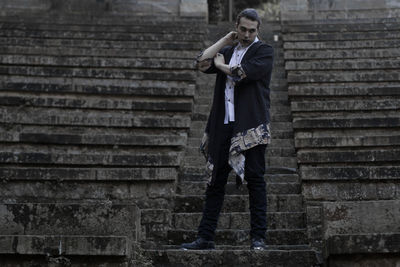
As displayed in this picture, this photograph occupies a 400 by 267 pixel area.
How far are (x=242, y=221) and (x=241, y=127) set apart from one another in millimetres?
1282

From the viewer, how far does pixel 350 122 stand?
8047 millimetres

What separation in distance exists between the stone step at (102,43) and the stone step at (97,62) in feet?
3.57

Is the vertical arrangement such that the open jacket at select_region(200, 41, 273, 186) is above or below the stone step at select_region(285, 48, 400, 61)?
below

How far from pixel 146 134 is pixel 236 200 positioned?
2.17 m

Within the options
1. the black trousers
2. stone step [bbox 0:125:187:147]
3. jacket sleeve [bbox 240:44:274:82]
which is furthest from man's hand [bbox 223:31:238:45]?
stone step [bbox 0:125:187:147]

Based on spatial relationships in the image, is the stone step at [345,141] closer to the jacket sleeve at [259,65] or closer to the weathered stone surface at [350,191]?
the weathered stone surface at [350,191]

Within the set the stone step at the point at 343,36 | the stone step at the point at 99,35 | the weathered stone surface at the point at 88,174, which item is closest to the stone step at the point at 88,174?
the weathered stone surface at the point at 88,174

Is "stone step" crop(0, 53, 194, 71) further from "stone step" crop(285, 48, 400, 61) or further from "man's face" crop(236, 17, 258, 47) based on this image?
"man's face" crop(236, 17, 258, 47)

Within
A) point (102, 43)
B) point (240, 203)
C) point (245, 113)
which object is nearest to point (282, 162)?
point (240, 203)

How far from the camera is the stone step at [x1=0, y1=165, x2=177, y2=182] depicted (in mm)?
6836

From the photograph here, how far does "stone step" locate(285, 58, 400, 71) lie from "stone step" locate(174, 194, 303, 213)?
13.7 feet

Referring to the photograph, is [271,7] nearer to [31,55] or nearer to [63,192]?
[31,55]

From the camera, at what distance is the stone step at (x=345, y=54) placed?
10.8m

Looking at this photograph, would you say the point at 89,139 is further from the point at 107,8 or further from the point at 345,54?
the point at 107,8
